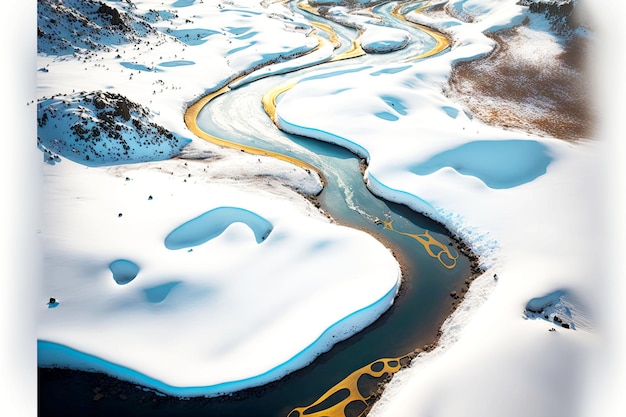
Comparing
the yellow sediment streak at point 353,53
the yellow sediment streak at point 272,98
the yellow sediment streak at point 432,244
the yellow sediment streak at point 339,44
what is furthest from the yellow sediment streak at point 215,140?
the yellow sediment streak at point 339,44

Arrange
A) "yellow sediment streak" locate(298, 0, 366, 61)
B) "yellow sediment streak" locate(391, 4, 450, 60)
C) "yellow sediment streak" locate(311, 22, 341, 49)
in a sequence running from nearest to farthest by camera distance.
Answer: "yellow sediment streak" locate(298, 0, 366, 61) → "yellow sediment streak" locate(391, 4, 450, 60) → "yellow sediment streak" locate(311, 22, 341, 49)

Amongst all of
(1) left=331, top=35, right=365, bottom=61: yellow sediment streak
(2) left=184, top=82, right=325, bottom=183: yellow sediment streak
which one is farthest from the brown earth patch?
(2) left=184, top=82, right=325, bottom=183: yellow sediment streak

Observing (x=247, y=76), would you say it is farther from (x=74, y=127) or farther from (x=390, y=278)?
(x=390, y=278)

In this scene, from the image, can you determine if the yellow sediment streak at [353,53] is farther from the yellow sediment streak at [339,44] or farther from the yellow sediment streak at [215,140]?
the yellow sediment streak at [215,140]

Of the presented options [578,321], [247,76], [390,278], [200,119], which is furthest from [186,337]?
[247,76]

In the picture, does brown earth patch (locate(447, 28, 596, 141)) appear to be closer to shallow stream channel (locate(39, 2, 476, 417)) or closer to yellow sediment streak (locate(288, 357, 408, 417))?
shallow stream channel (locate(39, 2, 476, 417))
